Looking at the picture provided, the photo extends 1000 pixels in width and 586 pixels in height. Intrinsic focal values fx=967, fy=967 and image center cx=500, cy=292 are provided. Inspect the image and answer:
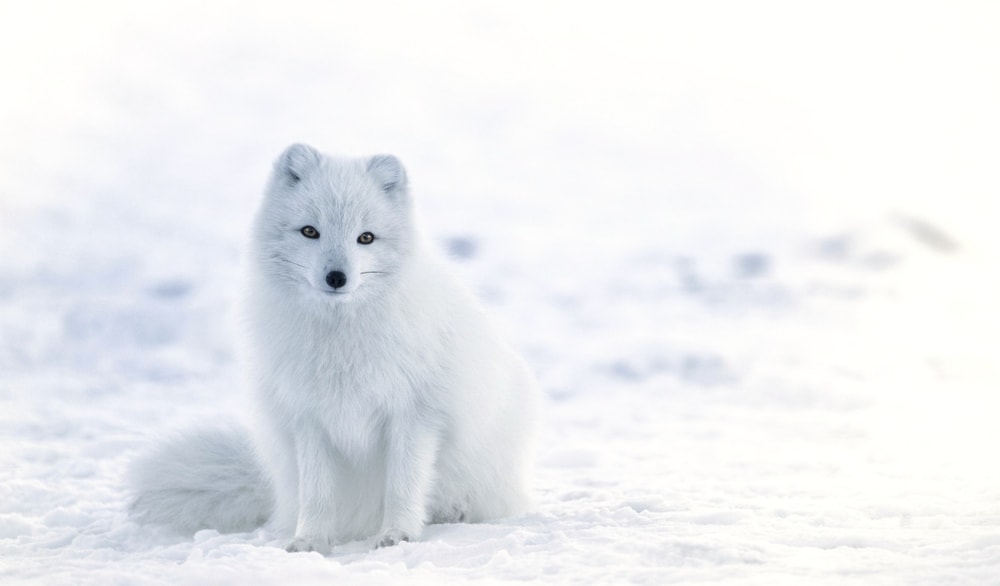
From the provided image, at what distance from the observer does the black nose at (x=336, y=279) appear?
2.74 metres

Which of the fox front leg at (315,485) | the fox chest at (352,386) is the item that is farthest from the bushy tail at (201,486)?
the fox chest at (352,386)

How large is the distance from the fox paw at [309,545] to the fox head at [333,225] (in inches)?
29.7

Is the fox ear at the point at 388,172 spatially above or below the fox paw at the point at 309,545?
above

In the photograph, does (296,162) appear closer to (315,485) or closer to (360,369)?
(360,369)

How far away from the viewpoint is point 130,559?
2.86 m

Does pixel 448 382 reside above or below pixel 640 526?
above

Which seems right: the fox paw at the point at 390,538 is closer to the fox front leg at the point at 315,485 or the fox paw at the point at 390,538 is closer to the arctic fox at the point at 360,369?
the arctic fox at the point at 360,369

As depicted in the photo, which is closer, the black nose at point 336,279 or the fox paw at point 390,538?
the black nose at point 336,279

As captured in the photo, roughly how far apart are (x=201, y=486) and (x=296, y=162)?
3.92 ft

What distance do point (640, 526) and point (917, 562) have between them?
33.5 inches

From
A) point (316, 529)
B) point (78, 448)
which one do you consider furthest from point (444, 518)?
point (78, 448)

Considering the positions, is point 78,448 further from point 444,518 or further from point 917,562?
point 917,562

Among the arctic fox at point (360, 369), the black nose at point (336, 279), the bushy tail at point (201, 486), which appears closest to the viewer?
the black nose at point (336, 279)

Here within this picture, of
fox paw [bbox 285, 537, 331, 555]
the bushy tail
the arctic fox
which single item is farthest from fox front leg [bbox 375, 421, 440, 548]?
the bushy tail
